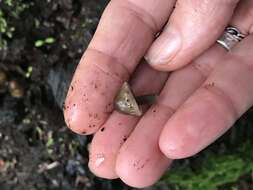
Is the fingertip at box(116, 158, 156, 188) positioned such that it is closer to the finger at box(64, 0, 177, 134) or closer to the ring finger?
the ring finger

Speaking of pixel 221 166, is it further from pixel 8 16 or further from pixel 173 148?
pixel 8 16

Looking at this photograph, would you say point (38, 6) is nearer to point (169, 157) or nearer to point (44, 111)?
point (44, 111)

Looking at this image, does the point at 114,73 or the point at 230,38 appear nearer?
the point at 114,73

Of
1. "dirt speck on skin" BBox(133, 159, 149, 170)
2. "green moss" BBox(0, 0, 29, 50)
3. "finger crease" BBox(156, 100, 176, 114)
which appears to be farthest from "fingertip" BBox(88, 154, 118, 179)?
"green moss" BBox(0, 0, 29, 50)

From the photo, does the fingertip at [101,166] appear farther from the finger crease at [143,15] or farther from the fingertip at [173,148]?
the finger crease at [143,15]

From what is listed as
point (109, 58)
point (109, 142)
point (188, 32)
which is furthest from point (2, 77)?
point (188, 32)

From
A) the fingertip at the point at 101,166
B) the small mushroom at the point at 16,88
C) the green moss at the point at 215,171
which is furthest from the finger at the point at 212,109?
the small mushroom at the point at 16,88

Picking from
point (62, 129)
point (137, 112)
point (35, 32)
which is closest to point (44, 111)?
point (62, 129)
